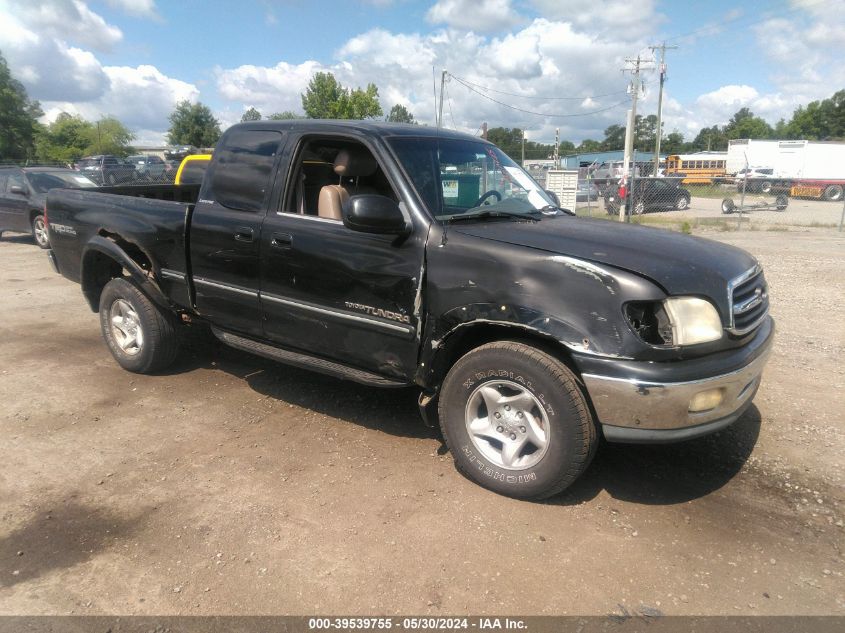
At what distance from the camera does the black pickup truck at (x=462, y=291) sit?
2.86 meters

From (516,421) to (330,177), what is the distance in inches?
85.8

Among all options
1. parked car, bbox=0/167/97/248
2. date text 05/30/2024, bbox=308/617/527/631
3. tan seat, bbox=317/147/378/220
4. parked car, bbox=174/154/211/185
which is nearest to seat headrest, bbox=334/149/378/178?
tan seat, bbox=317/147/378/220

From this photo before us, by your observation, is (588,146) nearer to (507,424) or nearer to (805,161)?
(805,161)

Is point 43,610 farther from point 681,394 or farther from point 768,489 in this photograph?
point 768,489

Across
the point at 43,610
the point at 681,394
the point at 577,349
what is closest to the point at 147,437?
the point at 43,610

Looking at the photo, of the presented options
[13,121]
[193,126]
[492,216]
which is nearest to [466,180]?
[492,216]

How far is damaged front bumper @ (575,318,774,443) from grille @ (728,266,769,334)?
169 millimetres

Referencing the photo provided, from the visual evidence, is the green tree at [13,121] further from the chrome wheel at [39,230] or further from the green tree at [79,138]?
the chrome wheel at [39,230]

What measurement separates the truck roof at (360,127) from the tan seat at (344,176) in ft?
0.47

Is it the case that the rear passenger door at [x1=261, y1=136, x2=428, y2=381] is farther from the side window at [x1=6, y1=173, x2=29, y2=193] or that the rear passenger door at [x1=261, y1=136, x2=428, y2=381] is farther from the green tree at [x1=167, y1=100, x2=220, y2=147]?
the green tree at [x1=167, y1=100, x2=220, y2=147]

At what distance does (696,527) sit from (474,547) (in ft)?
3.82

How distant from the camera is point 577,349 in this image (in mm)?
2883

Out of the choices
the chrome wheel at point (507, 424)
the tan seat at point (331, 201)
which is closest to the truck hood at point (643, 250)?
the chrome wheel at point (507, 424)

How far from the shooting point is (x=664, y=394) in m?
2.77
